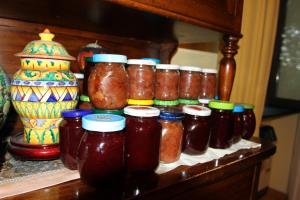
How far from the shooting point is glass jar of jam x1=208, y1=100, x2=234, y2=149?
653 millimetres

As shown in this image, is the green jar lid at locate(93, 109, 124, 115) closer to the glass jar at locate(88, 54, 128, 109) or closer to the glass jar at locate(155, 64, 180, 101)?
the glass jar at locate(88, 54, 128, 109)

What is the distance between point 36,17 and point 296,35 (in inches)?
78.4

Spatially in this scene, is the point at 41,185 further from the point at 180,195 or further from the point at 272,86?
the point at 272,86

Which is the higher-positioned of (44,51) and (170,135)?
(44,51)

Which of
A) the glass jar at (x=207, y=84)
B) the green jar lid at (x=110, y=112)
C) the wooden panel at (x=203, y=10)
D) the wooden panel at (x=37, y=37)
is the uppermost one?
the wooden panel at (x=203, y=10)

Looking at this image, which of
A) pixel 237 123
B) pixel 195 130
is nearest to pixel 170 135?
pixel 195 130

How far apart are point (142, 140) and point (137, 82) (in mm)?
169

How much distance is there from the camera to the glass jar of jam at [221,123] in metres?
0.65

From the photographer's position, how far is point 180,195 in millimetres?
483

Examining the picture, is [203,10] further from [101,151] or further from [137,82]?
[101,151]

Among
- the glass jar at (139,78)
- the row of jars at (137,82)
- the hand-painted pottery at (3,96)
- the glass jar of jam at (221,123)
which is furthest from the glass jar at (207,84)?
the hand-painted pottery at (3,96)

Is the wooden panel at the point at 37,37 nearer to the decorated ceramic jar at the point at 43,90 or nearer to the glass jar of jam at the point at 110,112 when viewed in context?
the decorated ceramic jar at the point at 43,90

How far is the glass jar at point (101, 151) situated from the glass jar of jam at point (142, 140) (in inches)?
1.8

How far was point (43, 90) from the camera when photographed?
46 centimetres
